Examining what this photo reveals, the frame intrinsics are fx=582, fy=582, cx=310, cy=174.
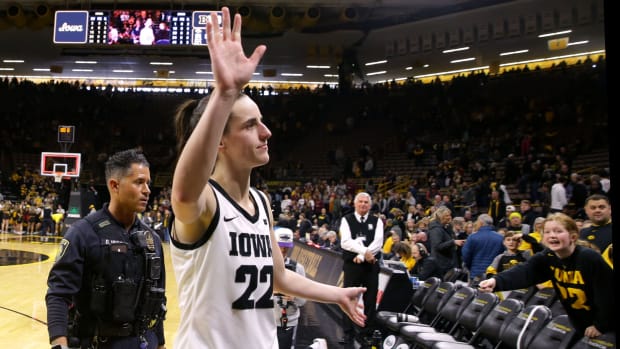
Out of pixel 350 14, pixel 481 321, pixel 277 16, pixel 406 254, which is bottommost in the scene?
pixel 481 321

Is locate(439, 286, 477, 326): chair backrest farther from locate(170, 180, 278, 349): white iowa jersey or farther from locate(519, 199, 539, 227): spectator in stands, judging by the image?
locate(519, 199, 539, 227): spectator in stands

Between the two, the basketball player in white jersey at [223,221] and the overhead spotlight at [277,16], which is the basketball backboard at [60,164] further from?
the basketball player in white jersey at [223,221]

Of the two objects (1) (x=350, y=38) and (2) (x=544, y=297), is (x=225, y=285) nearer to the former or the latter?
(2) (x=544, y=297)

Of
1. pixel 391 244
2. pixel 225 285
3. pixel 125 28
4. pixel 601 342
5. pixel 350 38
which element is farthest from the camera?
pixel 350 38

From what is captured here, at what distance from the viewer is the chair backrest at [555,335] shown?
Answer: 416 centimetres

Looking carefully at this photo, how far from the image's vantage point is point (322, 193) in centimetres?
2109

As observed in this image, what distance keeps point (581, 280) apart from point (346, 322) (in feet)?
12.8

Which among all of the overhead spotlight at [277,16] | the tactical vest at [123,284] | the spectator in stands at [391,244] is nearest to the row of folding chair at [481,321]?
the tactical vest at [123,284]

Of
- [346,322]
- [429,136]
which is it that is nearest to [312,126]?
[429,136]

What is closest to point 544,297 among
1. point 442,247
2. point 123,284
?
point 442,247

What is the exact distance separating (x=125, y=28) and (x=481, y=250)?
1131 centimetres

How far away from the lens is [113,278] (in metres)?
3.12

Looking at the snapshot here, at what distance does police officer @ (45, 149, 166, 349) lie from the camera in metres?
2.98

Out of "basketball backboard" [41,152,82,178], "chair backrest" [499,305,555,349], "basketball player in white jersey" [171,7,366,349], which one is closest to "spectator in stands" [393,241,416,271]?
"chair backrest" [499,305,555,349]
